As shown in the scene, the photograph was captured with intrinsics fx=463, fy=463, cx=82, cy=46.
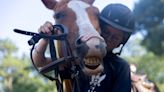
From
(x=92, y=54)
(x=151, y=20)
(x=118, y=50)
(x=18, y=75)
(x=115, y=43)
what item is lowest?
(x=18, y=75)

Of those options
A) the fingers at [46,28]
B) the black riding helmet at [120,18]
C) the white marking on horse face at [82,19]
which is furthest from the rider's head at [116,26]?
the fingers at [46,28]

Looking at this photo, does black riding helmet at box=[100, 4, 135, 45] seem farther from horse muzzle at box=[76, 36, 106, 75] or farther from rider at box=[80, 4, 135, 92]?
horse muzzle at box=[76, 36, 106, 75]

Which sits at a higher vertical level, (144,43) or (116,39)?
(116,39)

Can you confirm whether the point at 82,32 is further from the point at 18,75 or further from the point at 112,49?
the point at 18,75

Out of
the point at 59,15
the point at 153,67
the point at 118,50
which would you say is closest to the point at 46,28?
the point at 59,15

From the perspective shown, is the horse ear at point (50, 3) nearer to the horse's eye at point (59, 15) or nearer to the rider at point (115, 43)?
the horse's eye at point (59, 15)

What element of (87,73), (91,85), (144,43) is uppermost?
(87,73)

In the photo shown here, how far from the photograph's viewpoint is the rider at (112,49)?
3270 millimetres

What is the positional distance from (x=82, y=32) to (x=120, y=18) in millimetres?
400

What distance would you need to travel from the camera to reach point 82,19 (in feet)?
10.5

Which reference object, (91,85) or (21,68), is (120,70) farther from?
(21,68)

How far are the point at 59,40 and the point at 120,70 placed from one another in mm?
500

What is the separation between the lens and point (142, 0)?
2909 cm

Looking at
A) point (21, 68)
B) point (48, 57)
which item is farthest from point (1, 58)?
point (48, 57)
